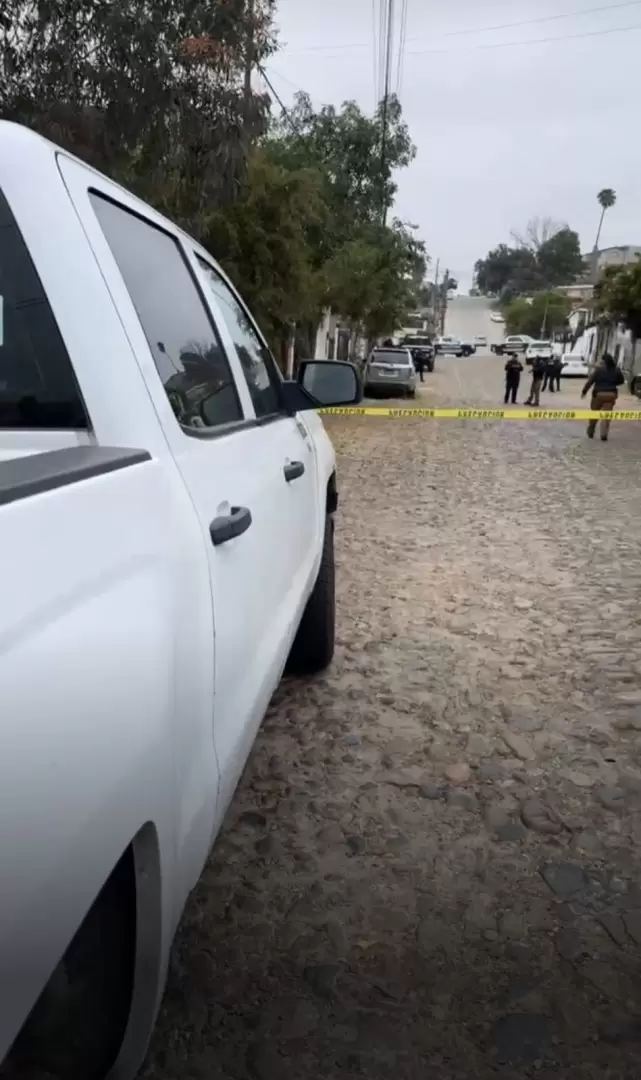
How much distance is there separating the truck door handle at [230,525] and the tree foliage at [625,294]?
27.8m

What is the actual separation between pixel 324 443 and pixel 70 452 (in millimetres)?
3186

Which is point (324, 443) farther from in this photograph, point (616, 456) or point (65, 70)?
point (616, 456)

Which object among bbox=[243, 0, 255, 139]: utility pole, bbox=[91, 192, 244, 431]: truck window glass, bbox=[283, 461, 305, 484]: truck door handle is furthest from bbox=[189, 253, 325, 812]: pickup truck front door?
bbox=[243, 0, 255, 139]: utility pole

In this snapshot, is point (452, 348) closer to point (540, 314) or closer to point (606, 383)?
point (540, 314)

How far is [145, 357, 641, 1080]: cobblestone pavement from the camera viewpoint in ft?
8.21

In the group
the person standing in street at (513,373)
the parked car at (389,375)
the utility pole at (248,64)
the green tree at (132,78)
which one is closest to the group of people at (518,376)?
the person standing in street at (513,373)

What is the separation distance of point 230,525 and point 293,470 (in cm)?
130

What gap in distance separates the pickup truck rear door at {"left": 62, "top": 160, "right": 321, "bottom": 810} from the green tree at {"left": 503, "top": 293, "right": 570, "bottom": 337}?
323 feet

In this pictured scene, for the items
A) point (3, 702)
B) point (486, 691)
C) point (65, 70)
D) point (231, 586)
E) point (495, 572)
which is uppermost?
point (65, 70)

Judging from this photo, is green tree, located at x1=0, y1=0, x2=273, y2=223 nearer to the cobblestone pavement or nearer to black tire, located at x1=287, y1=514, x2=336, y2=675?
the cobblestone pavement

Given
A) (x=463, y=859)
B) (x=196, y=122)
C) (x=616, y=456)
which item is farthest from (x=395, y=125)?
(x=463, y=859)

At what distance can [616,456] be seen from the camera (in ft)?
51.9

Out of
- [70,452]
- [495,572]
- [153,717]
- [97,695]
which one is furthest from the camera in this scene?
[495,572]

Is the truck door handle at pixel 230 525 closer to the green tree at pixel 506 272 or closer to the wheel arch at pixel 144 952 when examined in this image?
the wheel arch at pixel 144 952
